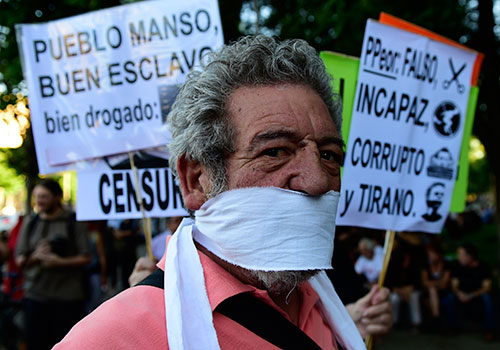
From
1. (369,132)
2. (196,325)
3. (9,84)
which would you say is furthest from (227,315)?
(9,84)

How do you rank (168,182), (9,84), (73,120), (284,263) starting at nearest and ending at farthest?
(284,263) < (168,182) < (73,120) < (9,84)

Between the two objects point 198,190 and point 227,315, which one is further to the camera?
point 198,190

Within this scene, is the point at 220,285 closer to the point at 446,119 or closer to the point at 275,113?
the point at 275,113

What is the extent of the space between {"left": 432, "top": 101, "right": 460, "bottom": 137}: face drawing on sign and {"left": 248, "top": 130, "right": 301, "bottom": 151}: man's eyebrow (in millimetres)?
1908

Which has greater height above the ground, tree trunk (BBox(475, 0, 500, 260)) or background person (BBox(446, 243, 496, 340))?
tree trunk (BBox(475, 0, 500, 260))

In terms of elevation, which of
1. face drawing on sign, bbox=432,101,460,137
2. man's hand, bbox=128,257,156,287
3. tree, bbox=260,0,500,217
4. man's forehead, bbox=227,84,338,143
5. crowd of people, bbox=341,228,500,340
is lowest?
crowd of people, bbox=341,228,500,340

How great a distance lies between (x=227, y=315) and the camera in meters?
1.48

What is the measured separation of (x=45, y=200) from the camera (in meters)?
4.84

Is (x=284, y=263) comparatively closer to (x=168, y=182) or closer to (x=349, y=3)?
(x=168, y=182)

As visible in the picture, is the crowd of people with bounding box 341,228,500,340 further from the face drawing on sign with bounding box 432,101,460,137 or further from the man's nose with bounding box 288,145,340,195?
the man's nose with bounding box 288,145,340,195

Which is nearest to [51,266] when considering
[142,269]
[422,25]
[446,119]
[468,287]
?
[142,269]

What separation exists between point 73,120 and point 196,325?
2136 mm

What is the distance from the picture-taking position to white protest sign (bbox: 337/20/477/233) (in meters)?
2.89

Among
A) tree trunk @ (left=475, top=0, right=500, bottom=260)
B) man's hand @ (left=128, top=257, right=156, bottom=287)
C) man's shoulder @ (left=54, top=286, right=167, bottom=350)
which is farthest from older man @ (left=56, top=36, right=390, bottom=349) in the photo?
tree trunk @ (left=475, top=0, right=500, bottom=260)
